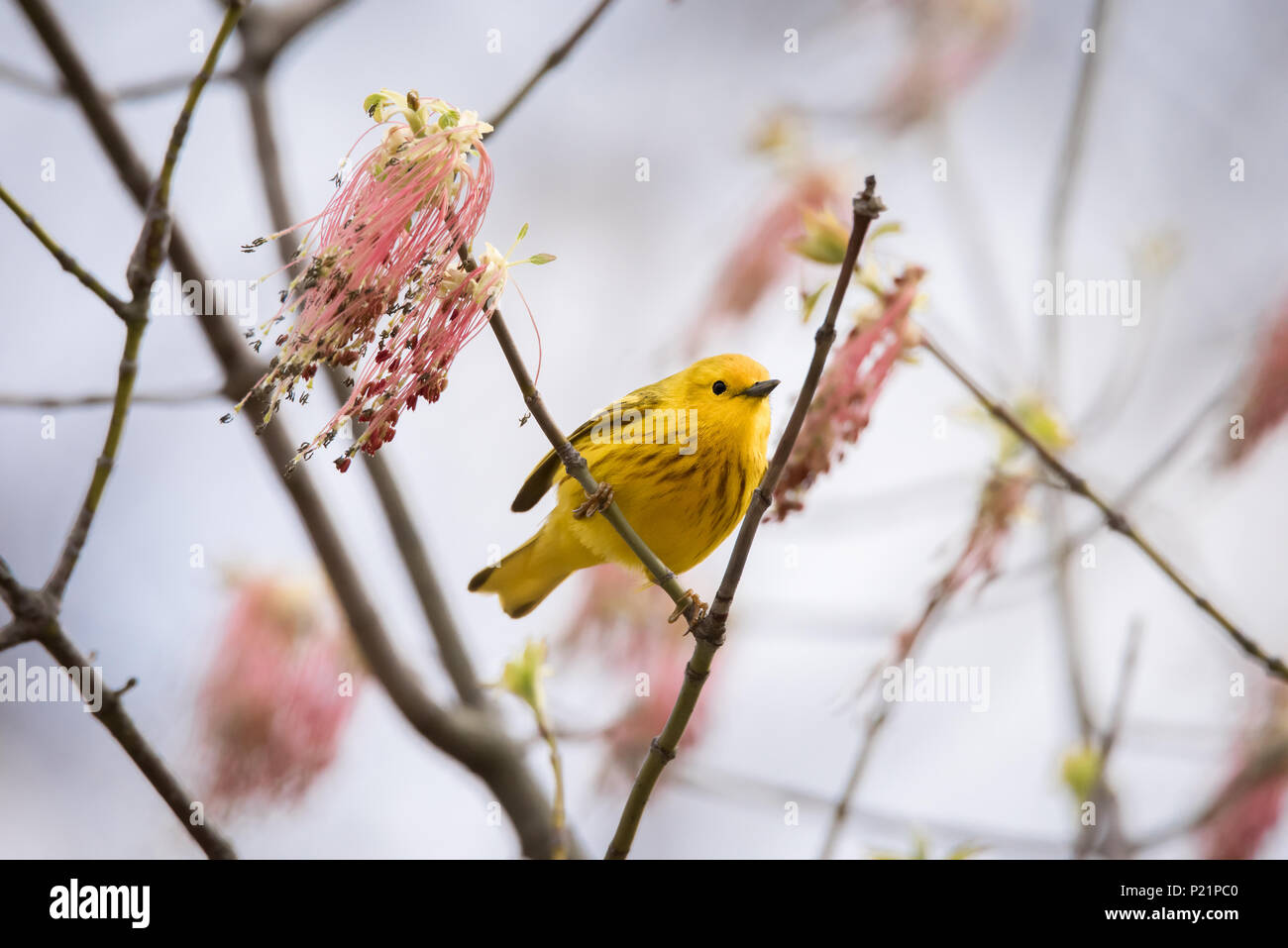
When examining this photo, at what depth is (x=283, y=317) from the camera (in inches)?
81.7

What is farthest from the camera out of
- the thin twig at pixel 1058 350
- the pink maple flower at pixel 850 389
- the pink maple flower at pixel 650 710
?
the pink maple flower at pixel 650 710

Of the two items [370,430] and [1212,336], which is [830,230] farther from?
[1212,336]

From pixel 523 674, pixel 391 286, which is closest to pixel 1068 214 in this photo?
pixel 523 674

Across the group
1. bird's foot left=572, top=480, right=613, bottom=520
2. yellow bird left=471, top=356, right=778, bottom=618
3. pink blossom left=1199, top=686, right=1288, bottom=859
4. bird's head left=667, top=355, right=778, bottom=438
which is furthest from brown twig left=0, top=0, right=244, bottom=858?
pink blossom left=1199, top=686, right=1288, bottom=859

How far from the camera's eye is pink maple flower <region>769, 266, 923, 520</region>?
2.71m

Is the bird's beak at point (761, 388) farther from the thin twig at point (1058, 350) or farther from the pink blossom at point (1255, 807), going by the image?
the pink blossom at point (1255, 807)

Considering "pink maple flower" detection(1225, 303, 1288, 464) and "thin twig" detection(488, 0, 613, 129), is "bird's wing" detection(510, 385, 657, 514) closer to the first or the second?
"thin twig" detection(488, 0, 613, 129)

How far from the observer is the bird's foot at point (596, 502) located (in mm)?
2250

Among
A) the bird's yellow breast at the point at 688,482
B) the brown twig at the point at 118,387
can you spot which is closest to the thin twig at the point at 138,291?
the brown twig at the point at 118,387

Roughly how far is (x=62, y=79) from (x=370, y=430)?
2231 millimetres

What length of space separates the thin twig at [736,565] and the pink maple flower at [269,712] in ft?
9.27

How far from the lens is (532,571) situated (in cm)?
374

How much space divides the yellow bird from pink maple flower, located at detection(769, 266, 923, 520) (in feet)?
1.02

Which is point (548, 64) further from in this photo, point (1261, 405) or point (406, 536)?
point (1261, 405)
